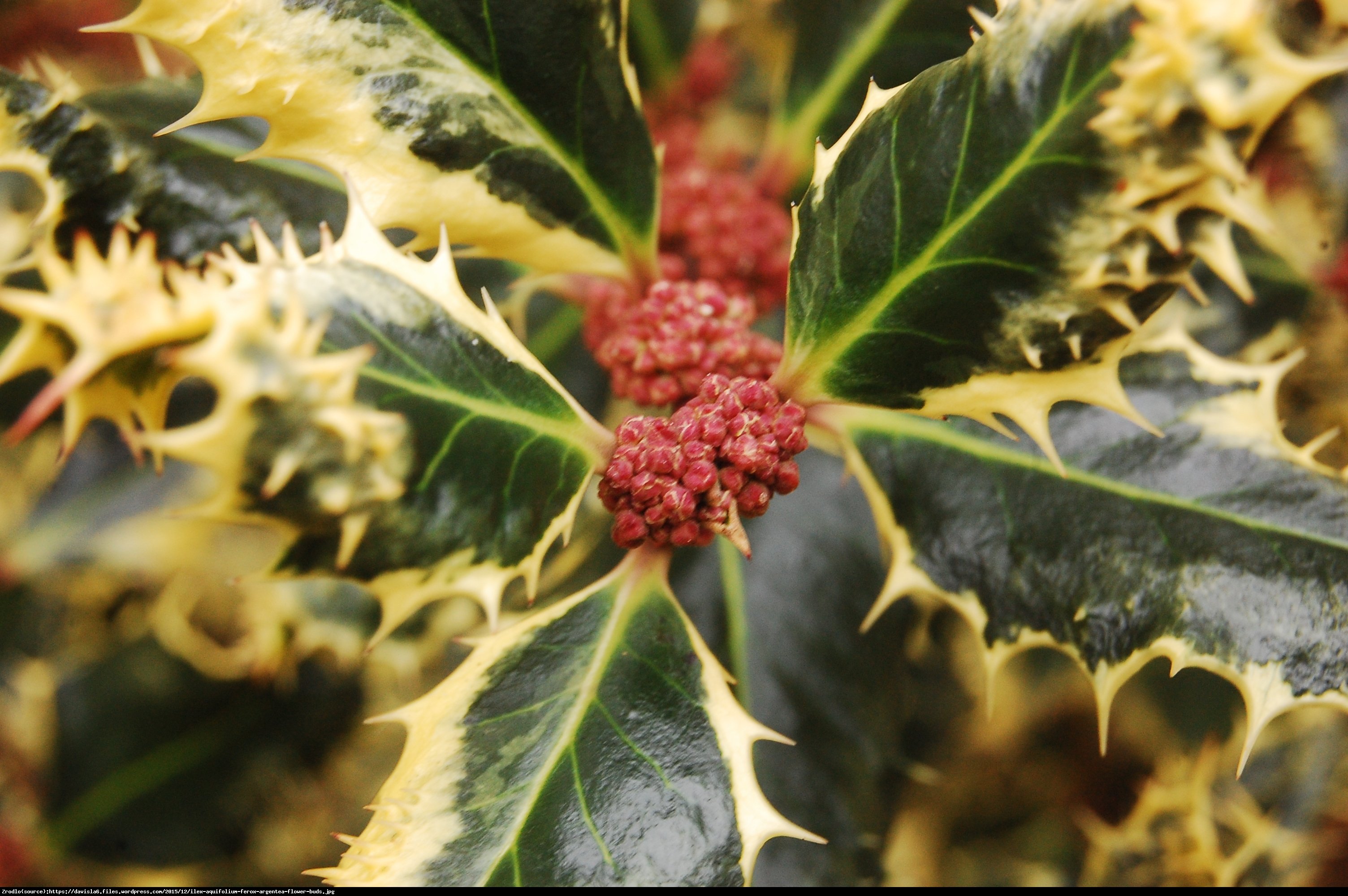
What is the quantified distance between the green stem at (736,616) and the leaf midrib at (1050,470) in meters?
0.23

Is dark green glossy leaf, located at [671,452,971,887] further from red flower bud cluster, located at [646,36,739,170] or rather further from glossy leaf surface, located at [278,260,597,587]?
red flower bud cluster, located at [646,36,739,170]

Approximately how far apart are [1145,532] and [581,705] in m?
0.48

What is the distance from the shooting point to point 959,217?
2.02ft

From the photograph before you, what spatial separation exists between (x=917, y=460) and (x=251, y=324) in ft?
1.89

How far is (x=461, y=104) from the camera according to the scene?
724mm

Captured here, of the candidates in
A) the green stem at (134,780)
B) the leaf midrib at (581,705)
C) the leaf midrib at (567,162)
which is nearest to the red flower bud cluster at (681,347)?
the leaf midrib at (567,162)

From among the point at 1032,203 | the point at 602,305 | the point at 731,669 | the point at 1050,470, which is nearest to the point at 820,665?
the point at 731,669

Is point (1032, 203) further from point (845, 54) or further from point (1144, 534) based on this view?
point (845, 54)

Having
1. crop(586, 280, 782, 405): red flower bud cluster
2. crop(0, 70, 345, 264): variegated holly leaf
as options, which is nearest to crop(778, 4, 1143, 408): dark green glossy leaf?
crop(586, 280, 782, 405): red flower bud cluster

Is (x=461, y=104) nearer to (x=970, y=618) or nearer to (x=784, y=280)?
(x=784, y=280)

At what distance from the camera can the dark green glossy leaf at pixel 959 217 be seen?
564mm

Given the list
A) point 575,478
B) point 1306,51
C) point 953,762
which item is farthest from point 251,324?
point 953,762

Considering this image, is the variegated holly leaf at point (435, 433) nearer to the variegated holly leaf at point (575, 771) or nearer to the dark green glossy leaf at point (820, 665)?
the variegated holly leaf at point (575, 771)

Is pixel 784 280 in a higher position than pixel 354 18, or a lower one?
lower
